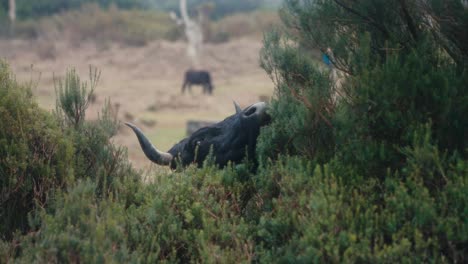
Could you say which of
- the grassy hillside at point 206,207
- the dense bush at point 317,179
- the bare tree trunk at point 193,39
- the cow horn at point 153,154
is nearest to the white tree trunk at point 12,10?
the bare tree trunk at point 193,39

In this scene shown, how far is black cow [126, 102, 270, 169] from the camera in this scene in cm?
566

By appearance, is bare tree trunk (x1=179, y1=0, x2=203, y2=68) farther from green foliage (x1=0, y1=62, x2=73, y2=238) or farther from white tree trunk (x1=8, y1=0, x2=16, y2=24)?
green foliage (x1=0, y1=62, x2=73, y2=238)

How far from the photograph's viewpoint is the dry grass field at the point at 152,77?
2292cm

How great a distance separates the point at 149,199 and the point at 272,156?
97 centimetres

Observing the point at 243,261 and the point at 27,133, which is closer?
the point at 243,261

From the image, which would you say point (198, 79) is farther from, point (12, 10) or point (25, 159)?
point (25, 159)

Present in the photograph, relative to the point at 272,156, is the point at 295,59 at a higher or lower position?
higher

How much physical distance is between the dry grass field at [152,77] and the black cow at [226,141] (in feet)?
30.4

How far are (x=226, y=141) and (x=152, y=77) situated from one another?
31171mm

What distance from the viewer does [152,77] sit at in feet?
120

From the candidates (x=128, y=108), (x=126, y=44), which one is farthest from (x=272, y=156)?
(x=126, y=44)

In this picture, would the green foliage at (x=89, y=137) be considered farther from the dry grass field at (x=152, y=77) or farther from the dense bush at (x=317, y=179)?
the dry grass field at (x=152, y=77)

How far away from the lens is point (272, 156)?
17.3 ft

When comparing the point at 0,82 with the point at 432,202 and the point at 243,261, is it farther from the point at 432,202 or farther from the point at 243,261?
the point at 432,202
